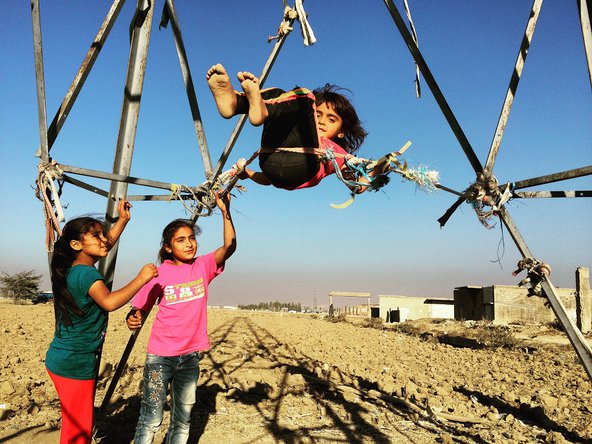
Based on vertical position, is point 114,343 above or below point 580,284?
below

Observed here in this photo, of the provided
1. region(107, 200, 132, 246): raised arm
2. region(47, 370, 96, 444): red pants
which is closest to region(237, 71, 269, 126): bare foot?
region(107, 200, 132, 246): raised arm

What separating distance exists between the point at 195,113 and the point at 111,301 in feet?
5.80

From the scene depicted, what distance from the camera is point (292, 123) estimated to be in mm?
2291

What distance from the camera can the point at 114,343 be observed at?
998 centimetres

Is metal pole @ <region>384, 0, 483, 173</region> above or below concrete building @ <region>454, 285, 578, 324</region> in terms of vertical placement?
above

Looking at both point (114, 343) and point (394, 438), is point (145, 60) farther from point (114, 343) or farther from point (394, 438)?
point (114, 343)

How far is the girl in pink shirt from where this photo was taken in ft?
8.96

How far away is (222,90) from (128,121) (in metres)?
1.10

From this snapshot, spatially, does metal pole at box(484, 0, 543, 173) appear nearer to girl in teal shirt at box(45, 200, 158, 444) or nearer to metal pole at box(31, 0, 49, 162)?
girl in teal shirt at box(45, 200, 158, 444)

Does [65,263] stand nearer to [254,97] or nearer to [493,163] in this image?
[254,97]

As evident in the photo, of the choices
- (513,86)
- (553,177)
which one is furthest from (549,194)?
(513,86)

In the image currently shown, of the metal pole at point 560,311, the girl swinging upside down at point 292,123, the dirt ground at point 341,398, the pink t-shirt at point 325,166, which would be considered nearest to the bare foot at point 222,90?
the girl swinging upside down at point 292,123

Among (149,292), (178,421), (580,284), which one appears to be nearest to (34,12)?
(149,292)

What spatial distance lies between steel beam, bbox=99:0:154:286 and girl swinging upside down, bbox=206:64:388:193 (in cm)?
105
